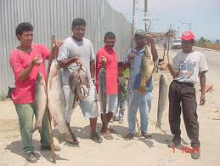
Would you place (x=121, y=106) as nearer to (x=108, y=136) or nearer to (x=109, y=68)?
(x=108, y=136)

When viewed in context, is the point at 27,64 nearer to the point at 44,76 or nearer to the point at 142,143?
the point at 44,76

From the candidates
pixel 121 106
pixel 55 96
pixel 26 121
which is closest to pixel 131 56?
pixel 55 96

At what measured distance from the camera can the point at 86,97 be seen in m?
5.82

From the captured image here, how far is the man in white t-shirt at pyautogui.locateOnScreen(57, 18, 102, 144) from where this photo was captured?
215 inches

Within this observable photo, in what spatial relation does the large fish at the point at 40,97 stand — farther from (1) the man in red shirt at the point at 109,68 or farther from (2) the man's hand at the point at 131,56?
(2) the man's hand at the point at 131,56

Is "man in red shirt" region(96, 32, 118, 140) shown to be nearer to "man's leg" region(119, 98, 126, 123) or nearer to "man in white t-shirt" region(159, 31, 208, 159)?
"man in white t-shirt" region(159, 31, 208, 159)

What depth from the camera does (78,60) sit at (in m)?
5.26

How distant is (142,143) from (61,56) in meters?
2.31

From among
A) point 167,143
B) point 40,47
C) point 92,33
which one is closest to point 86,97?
point 40,47

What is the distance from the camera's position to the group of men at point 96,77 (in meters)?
4.95

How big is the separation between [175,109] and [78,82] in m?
1.92

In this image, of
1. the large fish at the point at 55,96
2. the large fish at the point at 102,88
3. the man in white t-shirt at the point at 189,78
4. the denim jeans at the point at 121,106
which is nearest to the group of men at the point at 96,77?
the man in white t-shirt at the point at 189,78

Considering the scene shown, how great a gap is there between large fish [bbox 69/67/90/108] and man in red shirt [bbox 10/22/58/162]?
53cm

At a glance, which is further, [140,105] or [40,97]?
[140,105]
